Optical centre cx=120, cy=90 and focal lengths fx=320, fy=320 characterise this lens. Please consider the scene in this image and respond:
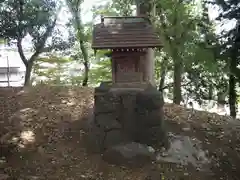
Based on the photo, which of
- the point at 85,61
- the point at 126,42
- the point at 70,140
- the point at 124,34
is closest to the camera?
the point at 126,42

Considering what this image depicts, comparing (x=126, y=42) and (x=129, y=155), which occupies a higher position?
(x=126, y=42)

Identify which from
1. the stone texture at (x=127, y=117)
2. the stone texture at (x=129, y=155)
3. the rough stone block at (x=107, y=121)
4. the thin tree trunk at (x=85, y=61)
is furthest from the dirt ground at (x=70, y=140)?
the thin tree trunk at (x=85, y=61)

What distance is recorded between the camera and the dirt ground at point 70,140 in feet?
24.7

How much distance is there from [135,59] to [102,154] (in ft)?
8.45

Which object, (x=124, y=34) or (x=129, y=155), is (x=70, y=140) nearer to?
(x=129, y=155)

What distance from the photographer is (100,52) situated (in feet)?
51.0

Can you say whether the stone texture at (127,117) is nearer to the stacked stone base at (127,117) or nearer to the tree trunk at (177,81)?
the stacked stone base at (127,117)

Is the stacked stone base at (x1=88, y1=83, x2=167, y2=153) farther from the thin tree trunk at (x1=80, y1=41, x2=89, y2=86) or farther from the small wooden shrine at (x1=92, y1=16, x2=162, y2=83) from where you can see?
the thin tree trunk at (x1=80, y1=41, x2=89, y2=86)

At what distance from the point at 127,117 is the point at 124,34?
2124 millimetres

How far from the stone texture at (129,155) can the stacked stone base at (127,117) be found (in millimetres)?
218

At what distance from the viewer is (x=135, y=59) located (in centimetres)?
820

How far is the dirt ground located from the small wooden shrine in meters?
2.09

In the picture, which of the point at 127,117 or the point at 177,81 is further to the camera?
the point at 177,81

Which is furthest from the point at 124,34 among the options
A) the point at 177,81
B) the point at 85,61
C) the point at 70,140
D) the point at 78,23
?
the point at 85,61
